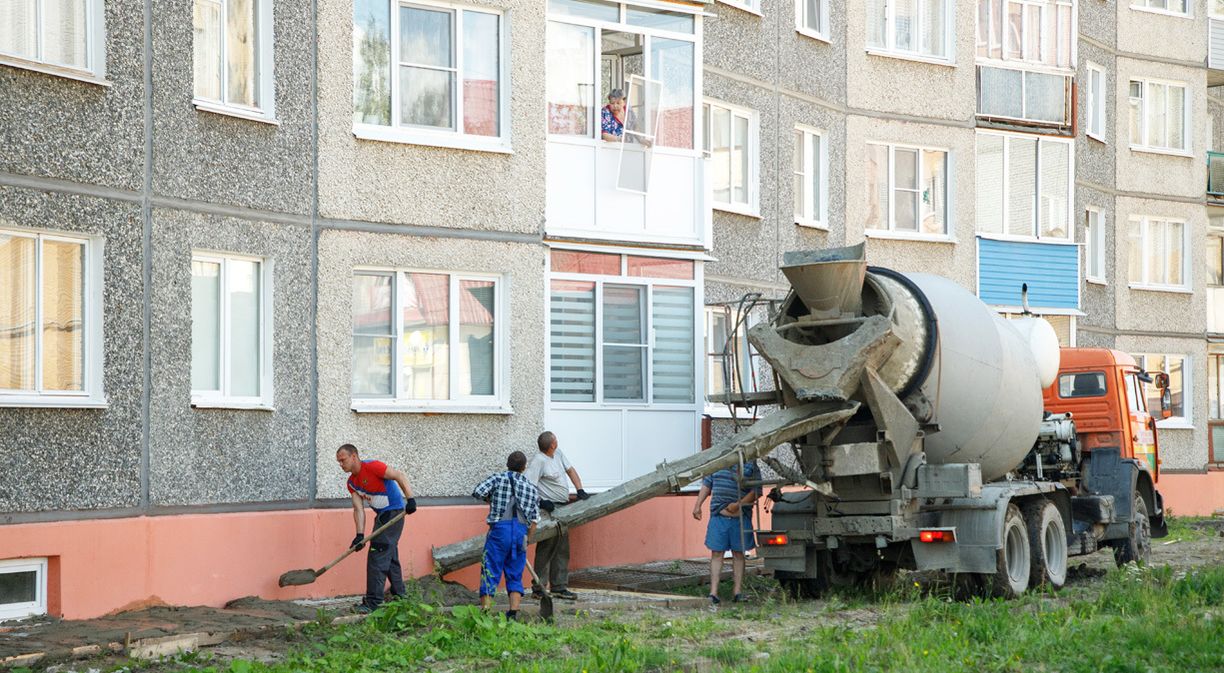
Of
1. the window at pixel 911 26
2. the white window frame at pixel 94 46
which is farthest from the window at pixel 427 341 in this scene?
the window at pixel 911 26

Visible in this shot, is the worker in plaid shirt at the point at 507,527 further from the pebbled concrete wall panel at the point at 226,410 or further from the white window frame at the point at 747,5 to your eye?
the white window frame at the point at 747,5

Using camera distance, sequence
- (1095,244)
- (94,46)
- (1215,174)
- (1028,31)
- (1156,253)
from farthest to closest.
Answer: (1215,174), (1156,253), (1095,244), (1028,31), (94,46)

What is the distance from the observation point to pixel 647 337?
19.9m

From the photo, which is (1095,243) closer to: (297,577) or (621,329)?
(621,329)

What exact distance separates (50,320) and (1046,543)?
10.1m

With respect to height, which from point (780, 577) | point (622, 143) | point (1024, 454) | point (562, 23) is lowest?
point (780, 577)

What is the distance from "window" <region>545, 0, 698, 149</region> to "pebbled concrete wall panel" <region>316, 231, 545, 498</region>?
6.37ft

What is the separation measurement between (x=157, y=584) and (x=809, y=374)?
20.1ft

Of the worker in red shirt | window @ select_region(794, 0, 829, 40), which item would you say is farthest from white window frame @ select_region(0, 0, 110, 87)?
window @ select_region(794, 0, 829, 40)

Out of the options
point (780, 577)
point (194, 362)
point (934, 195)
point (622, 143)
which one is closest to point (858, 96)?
point (934, 195)

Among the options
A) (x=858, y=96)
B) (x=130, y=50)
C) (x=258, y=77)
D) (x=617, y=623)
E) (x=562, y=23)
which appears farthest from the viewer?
(x=858, y=96)

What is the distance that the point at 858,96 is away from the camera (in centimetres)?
2580

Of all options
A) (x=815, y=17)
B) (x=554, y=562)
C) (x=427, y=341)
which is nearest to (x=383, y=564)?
(x=554, y=562)

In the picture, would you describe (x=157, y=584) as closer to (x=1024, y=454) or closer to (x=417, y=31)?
(x=417, y=31)
